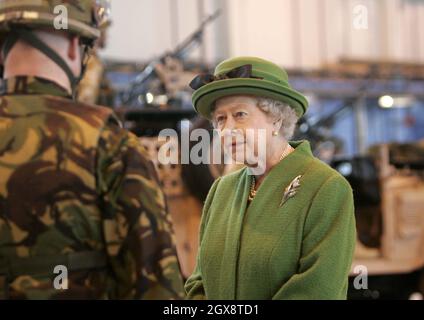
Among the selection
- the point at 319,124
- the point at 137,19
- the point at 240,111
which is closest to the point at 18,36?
the point at 240,111

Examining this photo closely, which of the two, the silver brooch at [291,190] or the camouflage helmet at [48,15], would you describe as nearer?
the camouflage helmet at [48,15]

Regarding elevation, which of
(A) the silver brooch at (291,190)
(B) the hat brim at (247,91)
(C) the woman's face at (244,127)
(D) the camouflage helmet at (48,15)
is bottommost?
(A) the silver brooch at (291,190)

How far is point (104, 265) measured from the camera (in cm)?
133

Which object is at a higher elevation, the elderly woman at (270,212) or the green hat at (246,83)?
the green hat at (246,83)

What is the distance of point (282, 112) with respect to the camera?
1848 mm

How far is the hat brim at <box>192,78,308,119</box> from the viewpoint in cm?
177

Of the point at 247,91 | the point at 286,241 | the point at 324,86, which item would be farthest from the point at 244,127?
the point at 324,86

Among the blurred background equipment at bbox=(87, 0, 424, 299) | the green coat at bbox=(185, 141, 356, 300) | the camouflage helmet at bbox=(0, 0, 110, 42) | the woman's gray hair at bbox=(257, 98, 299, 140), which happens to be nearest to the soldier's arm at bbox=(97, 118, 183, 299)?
the camouflage helmet at bbox=(0, 0, 110, 42)

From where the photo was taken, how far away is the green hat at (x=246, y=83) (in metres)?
1.78

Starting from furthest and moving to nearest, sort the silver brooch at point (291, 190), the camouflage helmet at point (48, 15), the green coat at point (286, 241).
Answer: the silver brooch at point (291, 190)
the green coat at point (286, 241)
the camouflage helmet at point (48, 15)

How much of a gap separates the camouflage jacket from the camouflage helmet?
8.0 inches

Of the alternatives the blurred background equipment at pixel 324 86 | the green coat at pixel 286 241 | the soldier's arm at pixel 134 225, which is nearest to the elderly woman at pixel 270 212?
the green coat at pixel 286 241

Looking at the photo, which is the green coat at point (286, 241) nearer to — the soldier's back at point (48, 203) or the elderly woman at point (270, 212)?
the elderly woman at point (270, 212)
